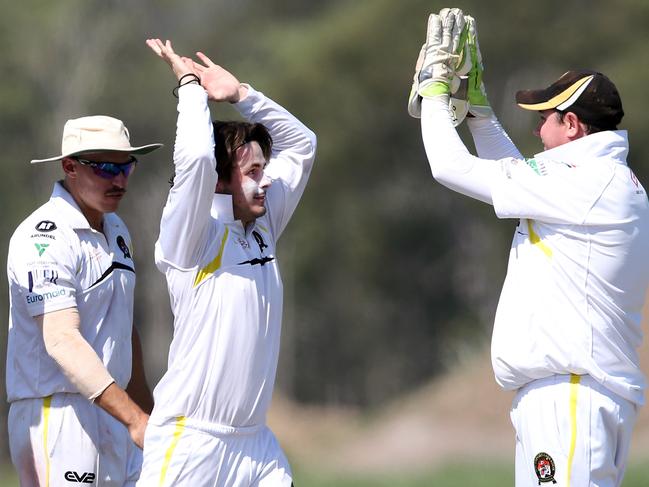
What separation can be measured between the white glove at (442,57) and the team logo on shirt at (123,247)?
1534mm

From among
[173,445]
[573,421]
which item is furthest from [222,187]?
[573,421]

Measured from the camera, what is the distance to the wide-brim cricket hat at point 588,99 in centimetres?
596

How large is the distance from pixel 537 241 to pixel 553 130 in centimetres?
50

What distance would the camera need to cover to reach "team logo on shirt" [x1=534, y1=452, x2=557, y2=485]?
5.71m

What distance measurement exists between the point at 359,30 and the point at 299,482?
15.5 metres

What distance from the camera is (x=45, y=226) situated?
251 inches

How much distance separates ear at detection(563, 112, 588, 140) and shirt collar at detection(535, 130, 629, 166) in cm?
6

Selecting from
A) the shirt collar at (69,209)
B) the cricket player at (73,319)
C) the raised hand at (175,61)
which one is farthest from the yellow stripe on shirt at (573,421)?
the shirt collar at (69,209)

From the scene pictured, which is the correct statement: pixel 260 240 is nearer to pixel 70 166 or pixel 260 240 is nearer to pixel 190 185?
pixel 190 185

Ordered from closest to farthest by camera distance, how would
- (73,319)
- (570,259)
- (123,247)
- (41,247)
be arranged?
(570,259)
(73,319)
(41,247)
(123,247)

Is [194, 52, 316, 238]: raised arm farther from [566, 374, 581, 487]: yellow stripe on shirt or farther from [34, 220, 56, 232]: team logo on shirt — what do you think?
[566, 374, 581, 487]: yellow stripe on shirt

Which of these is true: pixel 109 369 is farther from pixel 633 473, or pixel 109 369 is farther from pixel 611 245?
pixel 633 473

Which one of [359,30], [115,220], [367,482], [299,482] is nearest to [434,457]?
[367,482]

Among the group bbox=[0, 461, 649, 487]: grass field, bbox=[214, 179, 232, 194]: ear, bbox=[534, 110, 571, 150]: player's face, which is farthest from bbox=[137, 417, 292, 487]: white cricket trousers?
bbox=[0, 461, 649, 487]: grass field
